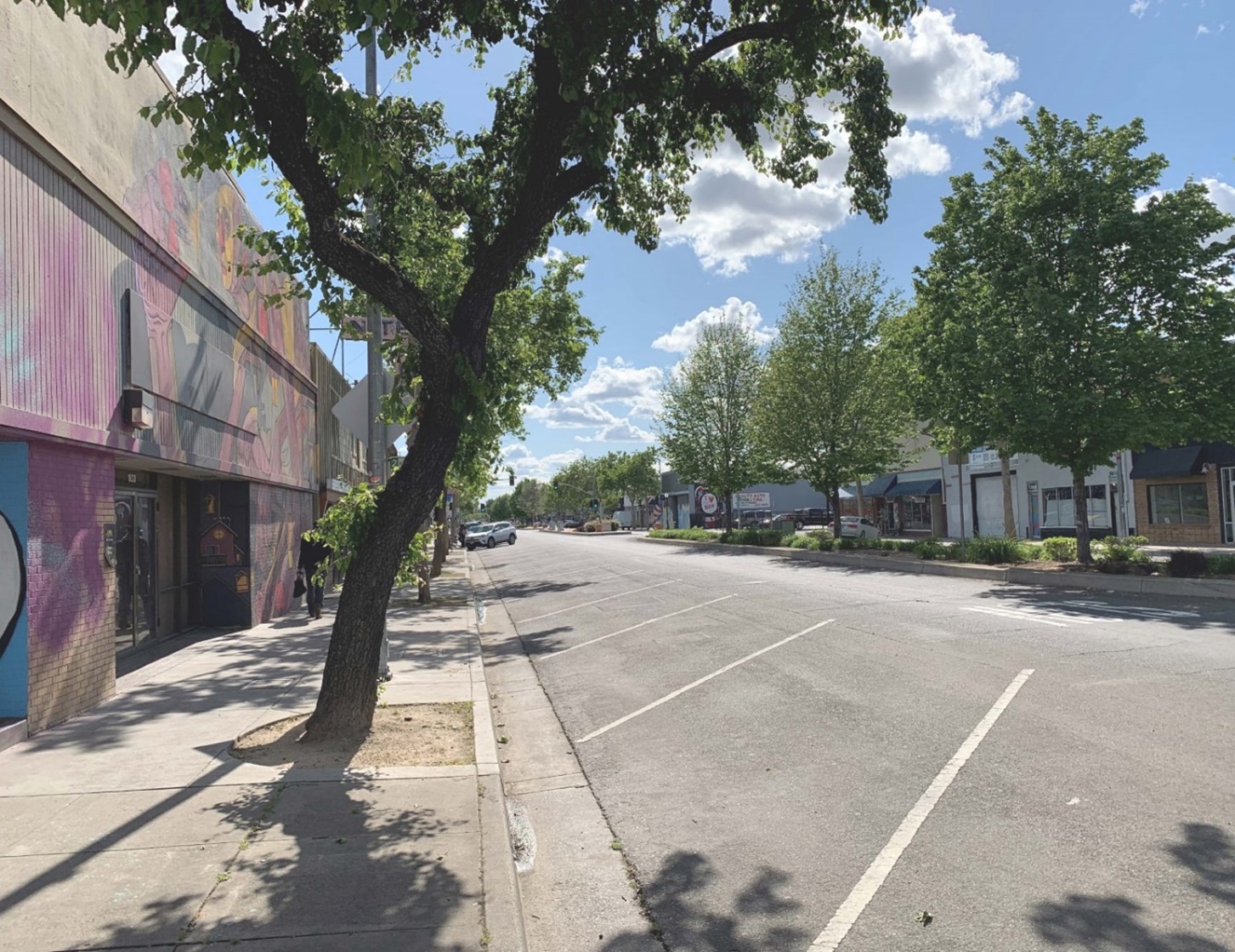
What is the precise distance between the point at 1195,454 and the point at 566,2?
30962mm

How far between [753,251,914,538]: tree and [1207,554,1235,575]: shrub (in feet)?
45.6

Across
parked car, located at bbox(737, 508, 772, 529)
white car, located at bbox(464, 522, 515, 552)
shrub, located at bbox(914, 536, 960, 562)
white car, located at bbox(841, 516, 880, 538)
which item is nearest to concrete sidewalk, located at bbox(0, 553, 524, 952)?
shrub, located at bbox(914, 536, 960, 562)

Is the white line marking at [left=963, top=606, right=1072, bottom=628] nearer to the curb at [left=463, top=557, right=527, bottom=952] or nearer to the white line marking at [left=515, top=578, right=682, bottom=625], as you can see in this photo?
the white line marking at [left=515, top=578, right=682, bottom=625]

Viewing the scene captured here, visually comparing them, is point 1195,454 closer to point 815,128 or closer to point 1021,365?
point 1021,365

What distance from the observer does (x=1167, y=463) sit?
31.1 meters

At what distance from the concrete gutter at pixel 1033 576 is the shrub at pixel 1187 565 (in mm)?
446

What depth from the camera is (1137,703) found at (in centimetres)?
711

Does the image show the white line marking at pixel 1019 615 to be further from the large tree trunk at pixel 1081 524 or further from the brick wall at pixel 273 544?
the brick wall at pixel 273 544

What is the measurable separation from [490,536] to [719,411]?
21.8 m

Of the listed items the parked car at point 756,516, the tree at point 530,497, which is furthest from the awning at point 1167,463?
the tree at point 530,497

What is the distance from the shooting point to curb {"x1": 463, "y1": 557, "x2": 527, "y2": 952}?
12.2 feet

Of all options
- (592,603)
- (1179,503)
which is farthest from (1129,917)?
(1179,503)

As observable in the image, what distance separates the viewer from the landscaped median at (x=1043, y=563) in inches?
612

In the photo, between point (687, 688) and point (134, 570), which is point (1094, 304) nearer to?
point (687, 688)
